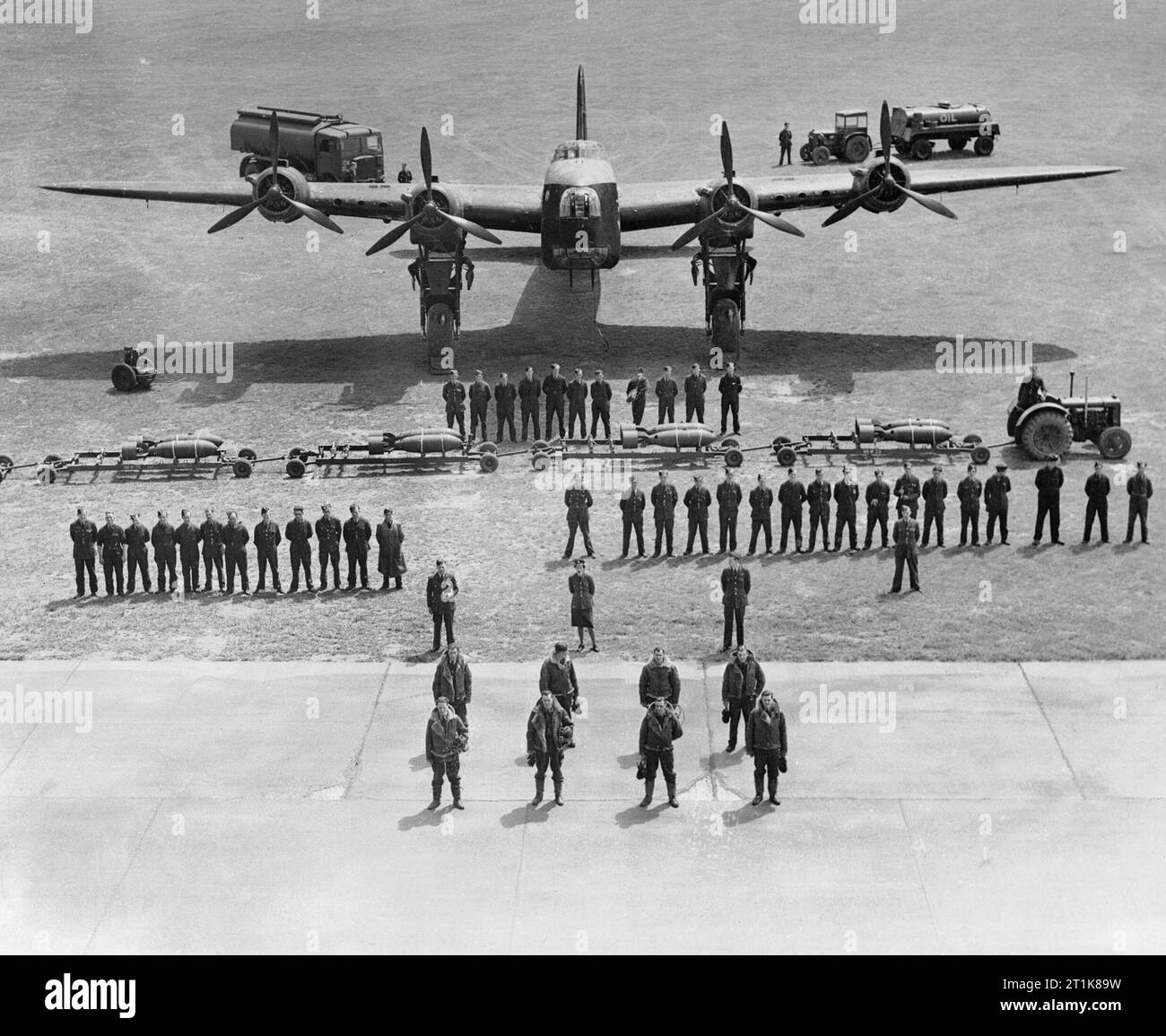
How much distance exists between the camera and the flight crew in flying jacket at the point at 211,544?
26.6 metres

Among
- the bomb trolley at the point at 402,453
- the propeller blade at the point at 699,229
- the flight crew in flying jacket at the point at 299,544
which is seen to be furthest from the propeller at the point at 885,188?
the flight crew in flying jacket at the point at 299,544

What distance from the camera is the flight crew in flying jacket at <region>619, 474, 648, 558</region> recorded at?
2738 cm

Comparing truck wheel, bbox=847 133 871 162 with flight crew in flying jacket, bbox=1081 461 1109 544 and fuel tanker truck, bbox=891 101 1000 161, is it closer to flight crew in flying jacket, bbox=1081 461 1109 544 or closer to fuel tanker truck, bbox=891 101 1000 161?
fuel tanker truck, bbox=891 101 1000 161

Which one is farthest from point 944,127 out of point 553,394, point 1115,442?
point 553,394

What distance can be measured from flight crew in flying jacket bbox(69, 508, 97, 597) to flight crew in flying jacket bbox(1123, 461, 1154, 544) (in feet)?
57.9

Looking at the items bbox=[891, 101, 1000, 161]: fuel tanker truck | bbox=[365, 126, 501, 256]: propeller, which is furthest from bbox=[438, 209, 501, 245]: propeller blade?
bbox=[891, 101, 1000, 161]: fuel tanker truck

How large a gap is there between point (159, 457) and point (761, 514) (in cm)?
1301

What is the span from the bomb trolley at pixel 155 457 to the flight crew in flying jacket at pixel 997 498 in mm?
14435

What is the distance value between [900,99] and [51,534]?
4506 centimetres

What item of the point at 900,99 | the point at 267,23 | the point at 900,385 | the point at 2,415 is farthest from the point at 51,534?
the point at 267,23

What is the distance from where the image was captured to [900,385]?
121 ft

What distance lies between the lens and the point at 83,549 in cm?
2658

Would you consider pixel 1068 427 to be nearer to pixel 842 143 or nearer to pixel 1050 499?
pixel 1050 499
